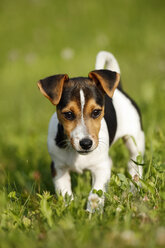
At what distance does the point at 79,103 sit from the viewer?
3730mm

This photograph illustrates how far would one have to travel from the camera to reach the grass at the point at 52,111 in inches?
110

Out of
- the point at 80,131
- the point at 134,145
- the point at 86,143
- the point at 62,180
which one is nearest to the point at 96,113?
the point at 80,131

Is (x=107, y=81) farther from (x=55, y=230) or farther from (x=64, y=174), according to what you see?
(x=55, y=230)

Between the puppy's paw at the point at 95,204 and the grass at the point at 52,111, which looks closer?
the grass at the point at 52,111

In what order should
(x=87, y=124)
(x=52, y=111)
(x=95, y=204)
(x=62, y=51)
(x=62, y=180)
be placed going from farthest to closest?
1. (x=62, y=51)
2. (x=52, y=111)
3. (x=62, y=180)
4. (x=87, y=124)
5. (x=95, y=204)

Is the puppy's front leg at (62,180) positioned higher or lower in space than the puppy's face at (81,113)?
lower

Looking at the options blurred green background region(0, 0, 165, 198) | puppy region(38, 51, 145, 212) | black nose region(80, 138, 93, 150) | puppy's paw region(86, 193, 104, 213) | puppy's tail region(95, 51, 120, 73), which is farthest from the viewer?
blurred green background region(0, 0, 165, 198)

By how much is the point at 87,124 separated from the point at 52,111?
17.8ft

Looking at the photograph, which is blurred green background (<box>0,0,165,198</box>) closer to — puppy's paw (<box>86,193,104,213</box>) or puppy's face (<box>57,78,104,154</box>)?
puppy's face (<box>57,78,104,154</box>)

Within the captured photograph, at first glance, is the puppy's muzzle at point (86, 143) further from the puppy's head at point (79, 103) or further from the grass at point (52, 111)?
the grass at point (52, 111)

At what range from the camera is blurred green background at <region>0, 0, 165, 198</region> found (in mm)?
7965

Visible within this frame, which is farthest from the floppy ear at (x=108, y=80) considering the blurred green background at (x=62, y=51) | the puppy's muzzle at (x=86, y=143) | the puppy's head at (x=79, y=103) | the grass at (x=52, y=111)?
the blurred green background at (x=62, y=51)

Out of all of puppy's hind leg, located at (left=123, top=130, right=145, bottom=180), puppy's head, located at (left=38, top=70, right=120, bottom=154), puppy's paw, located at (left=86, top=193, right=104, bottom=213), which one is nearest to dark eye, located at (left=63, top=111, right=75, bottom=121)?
puppy's head, located at (left=38, top=70, right=120, bottom=154)

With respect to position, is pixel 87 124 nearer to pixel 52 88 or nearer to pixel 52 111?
pixel 52 88
